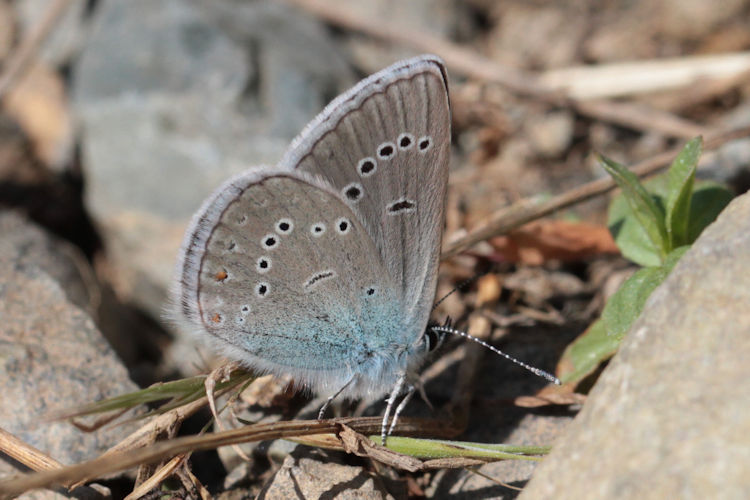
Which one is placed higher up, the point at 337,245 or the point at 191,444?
the point at 337,245

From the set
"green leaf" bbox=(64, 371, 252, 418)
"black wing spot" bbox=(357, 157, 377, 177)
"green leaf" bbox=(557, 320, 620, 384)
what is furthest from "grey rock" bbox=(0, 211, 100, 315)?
"green leaf" bbox=(557, 320, 620, 384)

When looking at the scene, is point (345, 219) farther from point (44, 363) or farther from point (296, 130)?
point (296, 130)

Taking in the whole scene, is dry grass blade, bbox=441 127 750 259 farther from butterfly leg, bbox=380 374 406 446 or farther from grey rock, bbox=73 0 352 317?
grey rock, bbox=73 0 352 317

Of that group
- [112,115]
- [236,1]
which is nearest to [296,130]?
[112,115]

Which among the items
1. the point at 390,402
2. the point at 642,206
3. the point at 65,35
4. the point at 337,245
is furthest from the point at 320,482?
the point at 65,35

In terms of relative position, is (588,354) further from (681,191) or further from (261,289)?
(261,289)

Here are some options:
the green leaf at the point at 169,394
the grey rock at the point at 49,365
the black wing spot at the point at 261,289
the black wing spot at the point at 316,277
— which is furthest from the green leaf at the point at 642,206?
the grey rock at the point at 49,365

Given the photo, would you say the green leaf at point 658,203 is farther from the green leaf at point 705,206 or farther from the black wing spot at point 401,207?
the black wing spot at point 401,207
